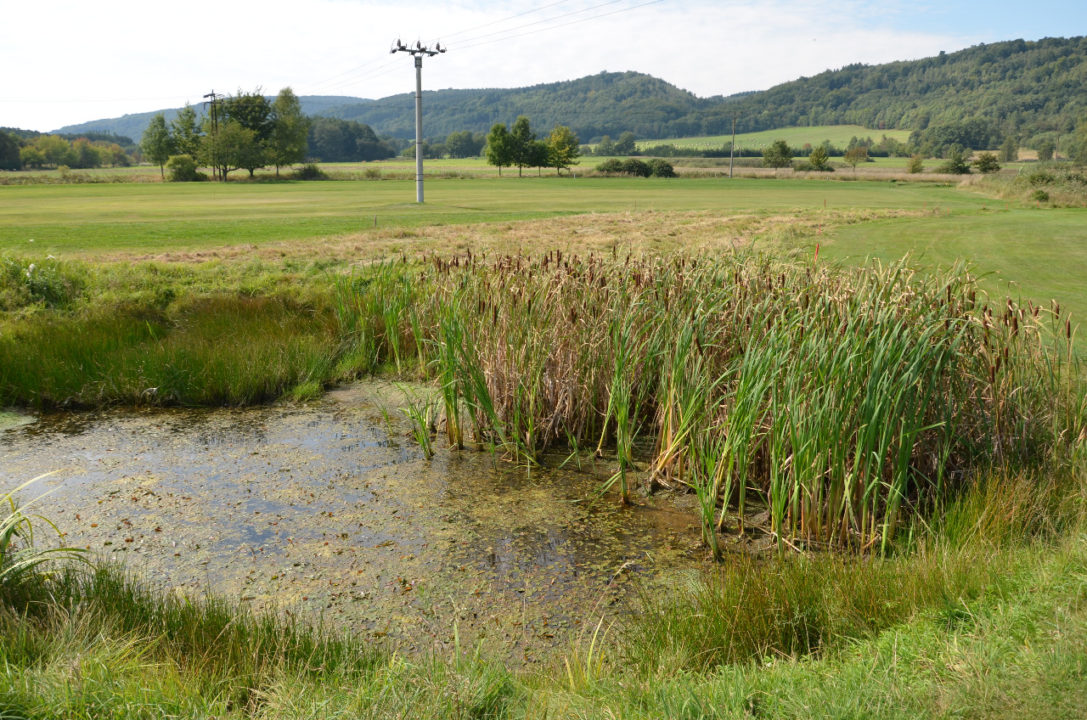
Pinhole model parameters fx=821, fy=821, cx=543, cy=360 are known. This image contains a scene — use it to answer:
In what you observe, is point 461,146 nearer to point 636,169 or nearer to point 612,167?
point 612,167

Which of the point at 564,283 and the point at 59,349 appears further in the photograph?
the point at 59,349

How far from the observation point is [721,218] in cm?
2497

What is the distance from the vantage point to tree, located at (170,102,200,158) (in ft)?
325

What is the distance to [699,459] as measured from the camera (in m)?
6.24

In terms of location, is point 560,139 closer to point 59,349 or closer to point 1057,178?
point 1057,178

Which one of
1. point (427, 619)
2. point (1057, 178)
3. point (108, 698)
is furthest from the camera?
point (1057, 178)

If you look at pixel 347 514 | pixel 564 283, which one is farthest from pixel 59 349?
pixel 564 283

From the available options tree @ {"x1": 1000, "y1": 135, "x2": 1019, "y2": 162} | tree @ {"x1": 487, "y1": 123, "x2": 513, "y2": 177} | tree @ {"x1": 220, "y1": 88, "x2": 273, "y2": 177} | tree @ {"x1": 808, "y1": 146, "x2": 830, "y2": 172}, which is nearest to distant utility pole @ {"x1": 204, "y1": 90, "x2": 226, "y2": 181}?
tree @ {"x1": 220, "y1": 88, "x2": 273, "y2": 177}

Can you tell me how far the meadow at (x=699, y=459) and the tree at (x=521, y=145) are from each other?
89.8m

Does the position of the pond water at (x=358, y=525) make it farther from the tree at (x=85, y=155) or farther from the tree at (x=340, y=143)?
the tree at (x=340, y=143)

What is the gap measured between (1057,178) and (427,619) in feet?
150

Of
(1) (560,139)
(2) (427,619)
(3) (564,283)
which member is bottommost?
(2) (427,619)

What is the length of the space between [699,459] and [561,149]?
335ft

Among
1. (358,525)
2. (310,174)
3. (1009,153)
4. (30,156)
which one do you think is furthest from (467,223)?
(30,156)
